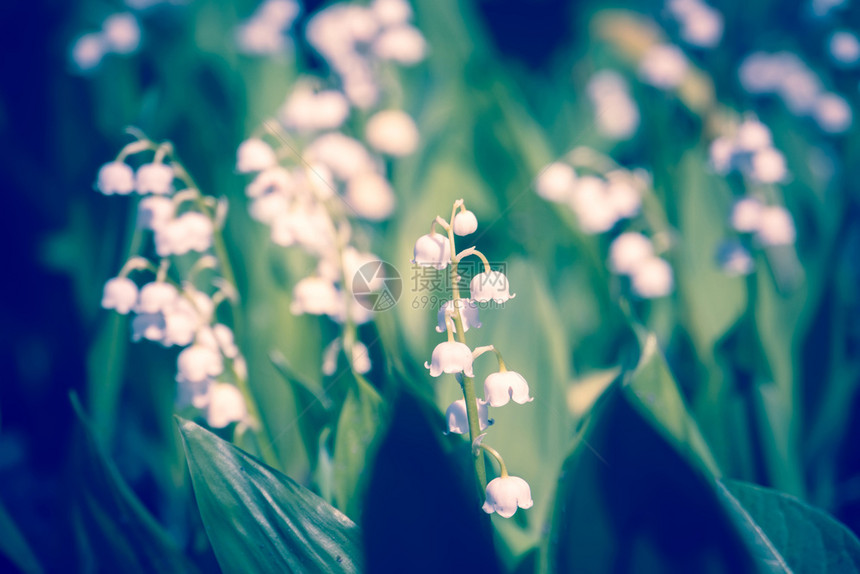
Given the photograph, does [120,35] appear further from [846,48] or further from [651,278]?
[846,48]

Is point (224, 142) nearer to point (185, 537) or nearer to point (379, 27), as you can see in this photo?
point (379, 27)

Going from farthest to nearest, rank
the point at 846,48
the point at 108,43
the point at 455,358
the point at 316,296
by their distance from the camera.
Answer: the point at 108,43 → the point at 846,48 → the point at 316,296 → the point at 455,358

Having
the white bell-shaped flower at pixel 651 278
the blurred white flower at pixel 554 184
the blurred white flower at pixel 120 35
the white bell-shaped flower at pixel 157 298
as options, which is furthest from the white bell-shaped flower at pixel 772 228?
the blurred white flower at pixel 120 35

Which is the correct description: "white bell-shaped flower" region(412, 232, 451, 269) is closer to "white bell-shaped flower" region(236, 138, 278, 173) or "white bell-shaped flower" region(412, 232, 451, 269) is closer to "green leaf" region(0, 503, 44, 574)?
"white bell-shaped flower" region(236, 138, 278, 173)

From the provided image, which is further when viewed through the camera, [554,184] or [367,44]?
[367,44]

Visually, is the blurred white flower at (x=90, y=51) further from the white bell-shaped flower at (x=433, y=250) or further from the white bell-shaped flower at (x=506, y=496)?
the white bell-shaped flower at (x=506, y=496)

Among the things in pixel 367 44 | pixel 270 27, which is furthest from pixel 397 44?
pixel 270 27
